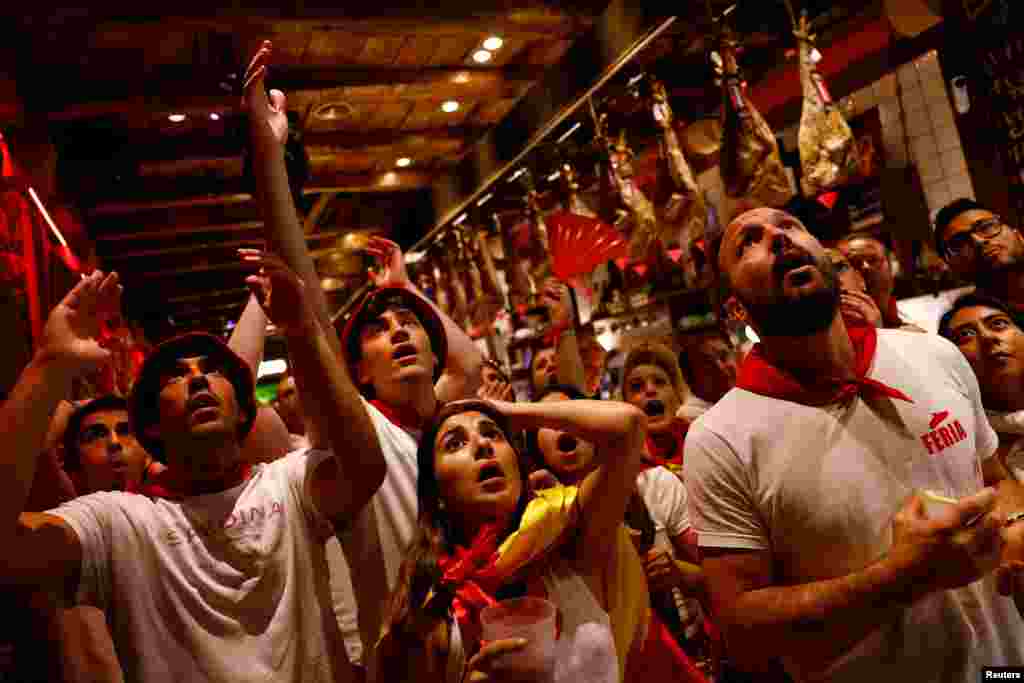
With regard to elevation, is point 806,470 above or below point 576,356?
below

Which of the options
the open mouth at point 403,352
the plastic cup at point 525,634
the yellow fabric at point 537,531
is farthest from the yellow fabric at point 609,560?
the open mouth at point 403,352

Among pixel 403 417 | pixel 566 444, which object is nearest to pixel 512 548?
pixel 403 417

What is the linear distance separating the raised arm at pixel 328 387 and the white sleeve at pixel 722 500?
828mm

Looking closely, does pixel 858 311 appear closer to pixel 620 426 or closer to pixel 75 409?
pixel 620 426

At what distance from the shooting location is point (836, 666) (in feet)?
5.33

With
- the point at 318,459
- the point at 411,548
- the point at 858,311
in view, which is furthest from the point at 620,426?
the point at 858,311

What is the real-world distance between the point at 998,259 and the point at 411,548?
288cm

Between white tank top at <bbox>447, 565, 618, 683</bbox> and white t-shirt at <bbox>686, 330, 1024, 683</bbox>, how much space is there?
0.33 meters

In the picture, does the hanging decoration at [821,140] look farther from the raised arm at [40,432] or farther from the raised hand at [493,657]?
the raised arm at [40,432]

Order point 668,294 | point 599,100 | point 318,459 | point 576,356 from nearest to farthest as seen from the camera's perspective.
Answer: point 318,459, point 576,356, point 599,100, point 668,294

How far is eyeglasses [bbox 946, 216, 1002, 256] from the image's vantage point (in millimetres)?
3162

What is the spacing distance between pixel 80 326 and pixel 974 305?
3070mm

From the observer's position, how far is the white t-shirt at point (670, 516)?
9.30 ft

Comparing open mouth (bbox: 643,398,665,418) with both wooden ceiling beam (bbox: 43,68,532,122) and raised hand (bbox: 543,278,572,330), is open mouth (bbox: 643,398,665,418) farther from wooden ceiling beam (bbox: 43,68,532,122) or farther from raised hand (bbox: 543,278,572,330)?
wooden ceiling beam (bbox: 43,68,532,122)
